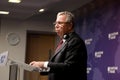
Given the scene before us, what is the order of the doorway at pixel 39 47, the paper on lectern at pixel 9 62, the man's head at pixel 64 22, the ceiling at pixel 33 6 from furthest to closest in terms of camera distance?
1. the doorway at pixel 39 47
2. the ceiling at pixel 33 6
3. the man's head at pixel 64 22
4. the paper on lectern at pixel 9 62

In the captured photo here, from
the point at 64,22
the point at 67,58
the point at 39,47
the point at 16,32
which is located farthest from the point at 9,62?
the point at 39,47

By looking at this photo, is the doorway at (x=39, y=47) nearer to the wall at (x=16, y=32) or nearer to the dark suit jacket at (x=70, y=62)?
the wall at (x=16, y=32)

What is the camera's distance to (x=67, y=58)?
1.98 metres

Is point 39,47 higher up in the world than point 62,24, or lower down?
higher up

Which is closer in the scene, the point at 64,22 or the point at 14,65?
the point at 14,65

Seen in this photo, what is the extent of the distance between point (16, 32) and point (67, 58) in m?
5.48

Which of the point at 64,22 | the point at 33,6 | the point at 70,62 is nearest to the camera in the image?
the point at 70,62

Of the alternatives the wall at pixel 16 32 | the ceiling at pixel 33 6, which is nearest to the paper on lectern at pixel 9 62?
the ceiling at pixel 33 6

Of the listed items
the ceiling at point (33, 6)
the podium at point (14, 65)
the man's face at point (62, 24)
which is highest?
the ceiling at point (33, 6)

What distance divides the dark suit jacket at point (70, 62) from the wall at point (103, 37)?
2772 mm

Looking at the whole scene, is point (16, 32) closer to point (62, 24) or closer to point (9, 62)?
point (62, 24)

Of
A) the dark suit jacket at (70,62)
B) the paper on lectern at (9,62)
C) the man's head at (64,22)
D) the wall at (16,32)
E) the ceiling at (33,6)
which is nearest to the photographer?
the paper on lectern at (9,62)

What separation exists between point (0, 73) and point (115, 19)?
351 cm

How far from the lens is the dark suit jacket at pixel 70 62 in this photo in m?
1.95
